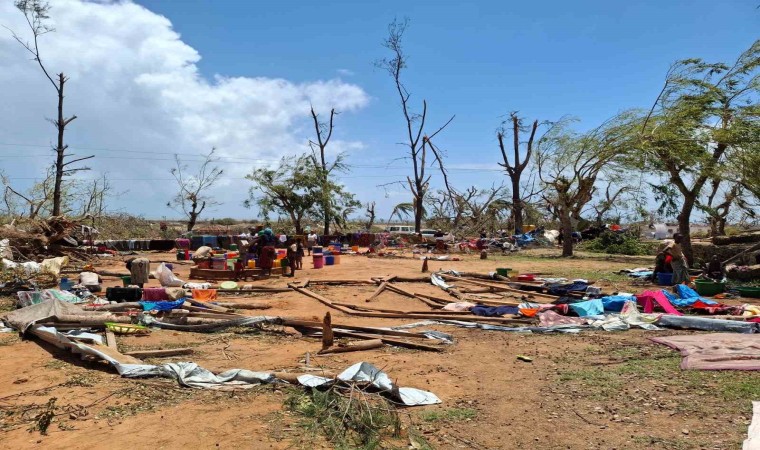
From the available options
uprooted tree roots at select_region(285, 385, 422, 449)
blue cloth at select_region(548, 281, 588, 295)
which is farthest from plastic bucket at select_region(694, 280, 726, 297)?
uprooted tree roots at select_region(285, 385, 422, 449)

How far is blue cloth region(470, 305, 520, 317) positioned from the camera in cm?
950

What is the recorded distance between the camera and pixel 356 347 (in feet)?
22.7

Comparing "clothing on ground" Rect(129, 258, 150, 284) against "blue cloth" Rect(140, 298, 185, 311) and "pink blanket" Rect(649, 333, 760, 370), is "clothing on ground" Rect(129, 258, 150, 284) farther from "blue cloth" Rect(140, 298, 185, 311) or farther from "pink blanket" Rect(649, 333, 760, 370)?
"pink blanket" Rect(649, 333, 760, 370)

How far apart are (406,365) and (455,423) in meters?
1.85

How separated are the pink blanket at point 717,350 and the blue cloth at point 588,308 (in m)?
1.92

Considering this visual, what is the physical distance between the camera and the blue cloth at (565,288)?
38.5 feet

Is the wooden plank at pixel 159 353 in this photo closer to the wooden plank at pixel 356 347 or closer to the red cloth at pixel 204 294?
the wooden plank at pixel 356 347

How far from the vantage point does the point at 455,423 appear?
14.9ft

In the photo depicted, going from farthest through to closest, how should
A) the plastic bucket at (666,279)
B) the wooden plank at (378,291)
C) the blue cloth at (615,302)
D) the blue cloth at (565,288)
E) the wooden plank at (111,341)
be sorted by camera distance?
the plastic bucket at (666,279)
the blue cloth at (565,288)
the wooden plank at (378,291)
the blue cloth at (615,302)
the wooden plank at (111,341)

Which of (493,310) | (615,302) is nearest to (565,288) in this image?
(615,302)

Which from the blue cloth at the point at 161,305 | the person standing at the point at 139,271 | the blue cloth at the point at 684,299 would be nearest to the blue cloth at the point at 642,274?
the blue cloth at the point at 684,299

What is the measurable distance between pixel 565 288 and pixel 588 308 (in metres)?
2.46

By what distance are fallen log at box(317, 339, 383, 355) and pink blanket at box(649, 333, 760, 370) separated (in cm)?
356

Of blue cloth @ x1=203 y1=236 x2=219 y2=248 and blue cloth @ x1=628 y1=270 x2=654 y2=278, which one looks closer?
blue cloth @ x1=628 y1=270 x2=654 y2=278
